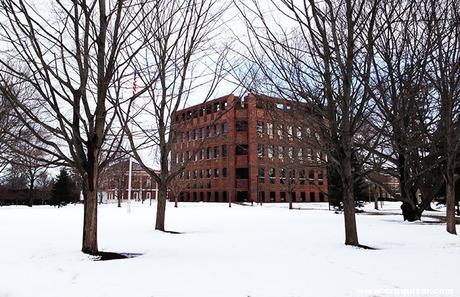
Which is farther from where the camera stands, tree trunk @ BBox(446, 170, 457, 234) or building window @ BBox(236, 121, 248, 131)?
building window @ BBox(236, 121, 248, 131)

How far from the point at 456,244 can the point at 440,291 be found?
19.3 feet

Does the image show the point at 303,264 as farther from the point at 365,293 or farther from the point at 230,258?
the point at 365,293

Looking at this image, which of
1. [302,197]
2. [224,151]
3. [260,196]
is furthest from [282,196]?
[224,151]

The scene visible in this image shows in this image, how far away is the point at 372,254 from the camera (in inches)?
333

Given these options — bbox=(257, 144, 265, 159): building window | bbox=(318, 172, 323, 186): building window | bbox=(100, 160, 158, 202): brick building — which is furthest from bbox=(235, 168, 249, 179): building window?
bbox=(100, 160, 158, 202): brick building

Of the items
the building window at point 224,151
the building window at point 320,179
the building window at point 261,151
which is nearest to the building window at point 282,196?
the building window at point 320,179

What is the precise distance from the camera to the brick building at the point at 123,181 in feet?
139

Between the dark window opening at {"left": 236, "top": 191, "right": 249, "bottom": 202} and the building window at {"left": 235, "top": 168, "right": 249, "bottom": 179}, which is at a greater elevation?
the building window at {"left": 235, "top": 168, "right": 249, "bottom": 179}

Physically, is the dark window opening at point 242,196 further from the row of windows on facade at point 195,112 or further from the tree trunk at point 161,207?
the tree trunk at point 161,207

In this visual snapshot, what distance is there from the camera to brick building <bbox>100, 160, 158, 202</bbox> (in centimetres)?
4229

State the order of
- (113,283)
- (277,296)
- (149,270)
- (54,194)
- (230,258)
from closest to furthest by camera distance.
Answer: (277,296), (113,283), (149,270), (230,258), (54,194)

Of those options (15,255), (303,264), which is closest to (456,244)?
(303,264)

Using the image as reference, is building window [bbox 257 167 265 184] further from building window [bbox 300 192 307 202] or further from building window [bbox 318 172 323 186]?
building window [bbox 318 172 323 186]

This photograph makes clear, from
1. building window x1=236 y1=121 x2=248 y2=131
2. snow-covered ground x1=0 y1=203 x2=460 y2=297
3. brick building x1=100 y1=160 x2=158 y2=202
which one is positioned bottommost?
snow-covered ground x1=0 y1=203 x2=460 y2=297
